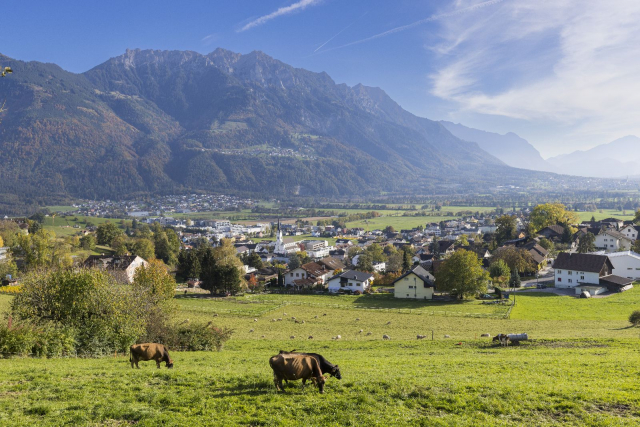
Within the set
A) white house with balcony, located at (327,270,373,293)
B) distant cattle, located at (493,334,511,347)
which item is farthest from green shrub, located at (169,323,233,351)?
white house with balcony, located at (327,270,373,293)

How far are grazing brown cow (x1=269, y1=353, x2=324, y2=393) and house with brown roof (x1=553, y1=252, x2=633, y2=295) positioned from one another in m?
55.0

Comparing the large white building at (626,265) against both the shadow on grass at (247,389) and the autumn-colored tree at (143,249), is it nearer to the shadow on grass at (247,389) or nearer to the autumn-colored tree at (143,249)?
the shadow on grass at (247,389)

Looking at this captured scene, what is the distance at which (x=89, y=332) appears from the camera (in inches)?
743

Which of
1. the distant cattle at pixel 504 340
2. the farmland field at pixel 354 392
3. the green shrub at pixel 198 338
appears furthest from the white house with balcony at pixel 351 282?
the farmland field at pixel 354 392

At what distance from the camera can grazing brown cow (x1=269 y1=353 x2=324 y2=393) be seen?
33.9 feet

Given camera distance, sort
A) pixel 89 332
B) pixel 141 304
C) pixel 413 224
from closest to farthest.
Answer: pixel 89 332 < pixel 141 304 < pixel 413 224

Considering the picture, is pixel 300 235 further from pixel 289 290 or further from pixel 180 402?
pixel 180 402

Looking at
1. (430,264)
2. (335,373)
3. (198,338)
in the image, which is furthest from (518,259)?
(335,373)

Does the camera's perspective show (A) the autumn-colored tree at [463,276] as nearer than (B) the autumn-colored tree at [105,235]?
Yes

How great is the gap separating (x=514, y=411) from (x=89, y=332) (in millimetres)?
18683

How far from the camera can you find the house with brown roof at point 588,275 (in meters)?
53.3

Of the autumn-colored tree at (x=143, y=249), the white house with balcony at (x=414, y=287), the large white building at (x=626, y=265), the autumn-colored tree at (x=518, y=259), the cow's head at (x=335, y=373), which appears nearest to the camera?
the cow's head at (x=335, y=373)

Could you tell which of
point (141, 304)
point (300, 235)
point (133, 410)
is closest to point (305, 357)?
point (133, 410)

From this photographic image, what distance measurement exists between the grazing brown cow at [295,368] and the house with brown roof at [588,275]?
55033 millimetres
